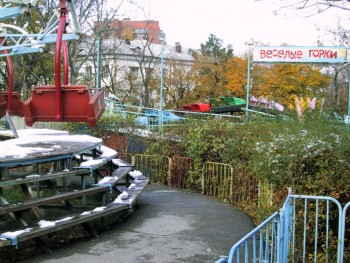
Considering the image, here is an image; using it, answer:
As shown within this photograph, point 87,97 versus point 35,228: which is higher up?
point 87,97

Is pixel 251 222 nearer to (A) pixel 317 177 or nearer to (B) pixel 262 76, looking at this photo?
(A) pixel 317 177

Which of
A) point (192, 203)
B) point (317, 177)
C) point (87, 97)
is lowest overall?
point (192, 203)

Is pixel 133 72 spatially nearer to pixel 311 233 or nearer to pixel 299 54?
pixel 299 54

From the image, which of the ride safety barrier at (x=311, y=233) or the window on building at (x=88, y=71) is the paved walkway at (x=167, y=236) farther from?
the window on building at (x=88, y=71)

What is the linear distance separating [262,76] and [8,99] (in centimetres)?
3162

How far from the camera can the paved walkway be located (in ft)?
22.2

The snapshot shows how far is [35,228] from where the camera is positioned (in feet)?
21.7

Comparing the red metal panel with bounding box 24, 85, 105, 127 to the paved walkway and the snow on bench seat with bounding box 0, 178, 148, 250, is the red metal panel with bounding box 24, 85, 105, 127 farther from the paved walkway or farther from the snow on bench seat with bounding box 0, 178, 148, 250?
the paved walkway

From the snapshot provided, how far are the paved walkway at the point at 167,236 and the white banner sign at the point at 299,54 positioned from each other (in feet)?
24.2

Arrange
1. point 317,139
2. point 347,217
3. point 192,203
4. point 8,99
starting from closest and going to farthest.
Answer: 1. point 347,217
2. point 317,139
3. point 8,99
4. point 192,203

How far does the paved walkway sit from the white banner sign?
736 centimetres

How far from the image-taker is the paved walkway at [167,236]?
678 cm

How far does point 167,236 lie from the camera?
315 inches

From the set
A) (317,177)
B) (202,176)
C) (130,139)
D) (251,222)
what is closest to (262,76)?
(130,139)
